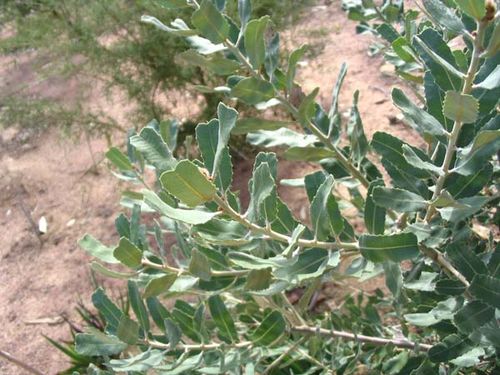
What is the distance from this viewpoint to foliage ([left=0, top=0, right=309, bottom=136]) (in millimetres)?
2744

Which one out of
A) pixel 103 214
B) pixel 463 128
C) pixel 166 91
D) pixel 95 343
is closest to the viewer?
pixel 463 128

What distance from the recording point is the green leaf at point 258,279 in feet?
2.77

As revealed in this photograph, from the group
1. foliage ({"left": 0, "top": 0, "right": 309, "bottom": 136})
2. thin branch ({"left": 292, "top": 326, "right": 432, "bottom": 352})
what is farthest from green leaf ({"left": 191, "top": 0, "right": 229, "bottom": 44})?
foliage ({"left": 0, "top": 0, "right": 309, "bottom": 136})

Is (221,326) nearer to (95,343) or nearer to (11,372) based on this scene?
(95,343)

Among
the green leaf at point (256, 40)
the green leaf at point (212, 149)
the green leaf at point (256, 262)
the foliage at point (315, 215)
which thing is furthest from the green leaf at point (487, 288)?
the green leaf at point (256, 40)

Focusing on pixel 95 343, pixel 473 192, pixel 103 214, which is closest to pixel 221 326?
pixel 95 343

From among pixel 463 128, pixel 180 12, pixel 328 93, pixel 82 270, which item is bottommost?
pixel 82 270

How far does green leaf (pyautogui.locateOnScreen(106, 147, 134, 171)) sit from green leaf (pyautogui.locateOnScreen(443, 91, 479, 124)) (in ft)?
1.97

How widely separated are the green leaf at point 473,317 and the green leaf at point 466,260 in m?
0.04

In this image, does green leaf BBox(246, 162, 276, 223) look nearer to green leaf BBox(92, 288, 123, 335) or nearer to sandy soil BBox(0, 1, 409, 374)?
green leaf BBox(92, 288, 123, 335)

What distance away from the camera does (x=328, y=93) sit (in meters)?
3.49

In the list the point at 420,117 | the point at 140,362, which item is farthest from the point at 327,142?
the point at 140,362

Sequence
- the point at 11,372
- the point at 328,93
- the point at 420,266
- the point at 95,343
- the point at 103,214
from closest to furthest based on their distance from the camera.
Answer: the point at 95,343, the point at 420,266, the point at 11,372, the point at 103,214, the point at 328,93

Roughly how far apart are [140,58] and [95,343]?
80.1 inches
